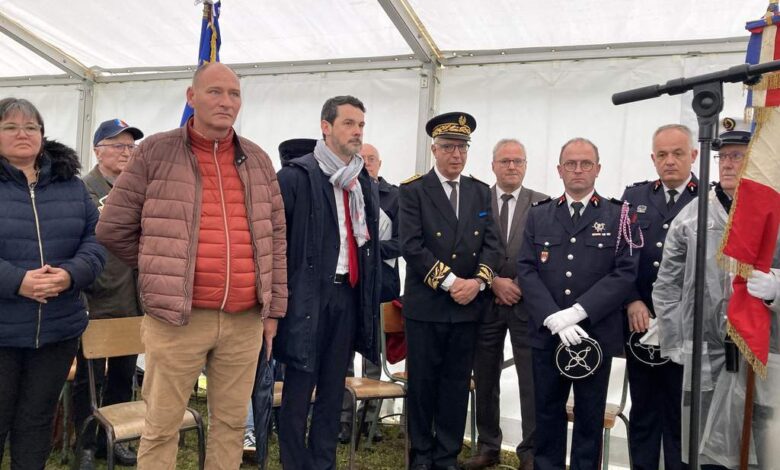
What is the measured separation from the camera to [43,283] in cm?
263

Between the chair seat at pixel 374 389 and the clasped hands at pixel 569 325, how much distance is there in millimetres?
1049

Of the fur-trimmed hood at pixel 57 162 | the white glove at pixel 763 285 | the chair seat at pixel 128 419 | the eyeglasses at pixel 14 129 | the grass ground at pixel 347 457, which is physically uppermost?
the eyeglasses at pixel 14 129

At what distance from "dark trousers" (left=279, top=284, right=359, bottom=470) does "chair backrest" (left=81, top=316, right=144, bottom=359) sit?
36.1 inches

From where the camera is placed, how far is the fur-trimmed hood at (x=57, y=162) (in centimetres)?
281

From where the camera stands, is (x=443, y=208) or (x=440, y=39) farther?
(x=440, y=39)

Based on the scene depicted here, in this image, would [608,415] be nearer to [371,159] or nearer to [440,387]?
[440,387]

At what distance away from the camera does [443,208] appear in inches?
144

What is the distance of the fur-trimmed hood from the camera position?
281 cm

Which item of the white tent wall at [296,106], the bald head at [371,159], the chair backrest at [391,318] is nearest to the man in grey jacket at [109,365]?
the chair backrest at [391,318]

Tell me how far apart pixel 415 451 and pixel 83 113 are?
4714 millimetres

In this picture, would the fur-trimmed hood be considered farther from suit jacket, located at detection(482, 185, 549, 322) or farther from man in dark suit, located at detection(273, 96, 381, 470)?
suit jacket, located at detection(482, 185, 549, 322)

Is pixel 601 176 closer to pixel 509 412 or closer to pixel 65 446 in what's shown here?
pixel 509 412

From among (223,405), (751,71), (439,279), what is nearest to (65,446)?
(223,405)

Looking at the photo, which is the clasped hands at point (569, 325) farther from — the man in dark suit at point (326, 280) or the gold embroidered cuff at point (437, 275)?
the man in dark suit at point (326, 280)
